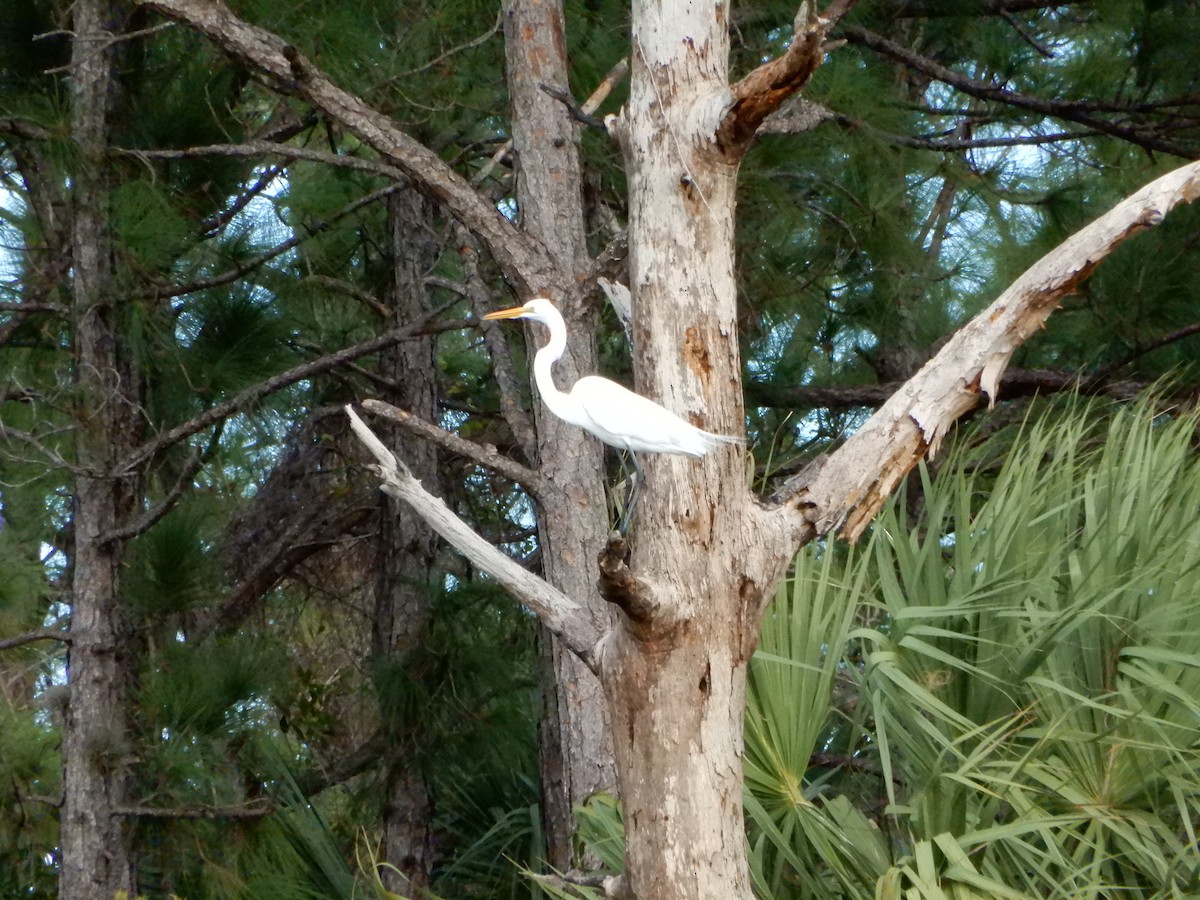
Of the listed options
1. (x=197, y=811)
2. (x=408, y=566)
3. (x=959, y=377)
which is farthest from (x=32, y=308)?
(x=959, y=377)

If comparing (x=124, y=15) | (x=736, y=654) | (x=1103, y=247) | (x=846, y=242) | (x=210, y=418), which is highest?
(x=124, y=15)

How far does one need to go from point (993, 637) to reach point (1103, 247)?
2.47 ft

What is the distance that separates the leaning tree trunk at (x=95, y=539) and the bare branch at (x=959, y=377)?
2765 mm

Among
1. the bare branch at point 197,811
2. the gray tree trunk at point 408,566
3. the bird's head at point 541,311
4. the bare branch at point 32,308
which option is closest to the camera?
the bird's head at point 541,311

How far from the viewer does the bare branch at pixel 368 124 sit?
328 cm

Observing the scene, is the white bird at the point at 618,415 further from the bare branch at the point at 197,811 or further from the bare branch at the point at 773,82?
the bare branch at the point at 197,811

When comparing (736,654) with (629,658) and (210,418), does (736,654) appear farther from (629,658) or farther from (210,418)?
(210,418)

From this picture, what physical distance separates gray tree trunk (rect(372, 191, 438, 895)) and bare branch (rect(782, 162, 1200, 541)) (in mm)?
3300

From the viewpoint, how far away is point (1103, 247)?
2.43 meters

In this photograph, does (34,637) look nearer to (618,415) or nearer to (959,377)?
(618,415)

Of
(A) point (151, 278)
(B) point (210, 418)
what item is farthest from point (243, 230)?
(B) point (210, 418)

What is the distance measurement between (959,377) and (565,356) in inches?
59.9

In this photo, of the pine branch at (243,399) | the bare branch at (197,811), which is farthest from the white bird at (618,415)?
the bare branch at (197,811)

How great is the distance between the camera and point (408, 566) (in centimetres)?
583
